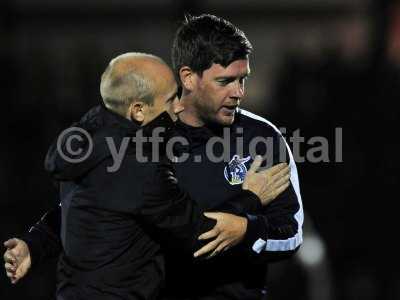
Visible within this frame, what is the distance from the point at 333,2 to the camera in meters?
11.0

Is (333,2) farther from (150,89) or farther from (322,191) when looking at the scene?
(150,89)

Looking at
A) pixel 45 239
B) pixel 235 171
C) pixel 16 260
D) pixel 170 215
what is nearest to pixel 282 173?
pixel 235 171

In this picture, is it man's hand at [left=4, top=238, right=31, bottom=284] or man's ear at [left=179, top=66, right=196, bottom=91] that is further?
man's ear at [left=179, top=66, right=196, bottom=91]

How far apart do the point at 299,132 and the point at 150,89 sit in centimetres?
461

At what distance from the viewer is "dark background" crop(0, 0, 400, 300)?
7738 mm

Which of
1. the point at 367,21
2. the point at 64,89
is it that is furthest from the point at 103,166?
the point at 367,21

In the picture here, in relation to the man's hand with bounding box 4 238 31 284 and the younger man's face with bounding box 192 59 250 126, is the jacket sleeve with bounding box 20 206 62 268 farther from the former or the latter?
the younger man's face with bounding box 192 59 250 126

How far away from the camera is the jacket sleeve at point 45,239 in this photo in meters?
3.88

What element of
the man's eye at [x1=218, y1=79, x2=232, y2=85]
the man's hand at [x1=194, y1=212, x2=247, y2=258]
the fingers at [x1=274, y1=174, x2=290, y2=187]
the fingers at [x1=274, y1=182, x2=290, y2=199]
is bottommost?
the man's hand at [x1=194, y1=212, x2=247, y2=258]

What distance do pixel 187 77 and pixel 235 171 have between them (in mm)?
465

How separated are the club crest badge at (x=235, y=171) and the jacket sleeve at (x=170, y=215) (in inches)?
19.4

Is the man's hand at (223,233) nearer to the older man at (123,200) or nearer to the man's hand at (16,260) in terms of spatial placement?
the older man at (123,200)

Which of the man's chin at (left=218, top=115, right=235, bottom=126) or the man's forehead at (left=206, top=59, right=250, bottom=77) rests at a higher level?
the man's forehead at (left=206, top=59, right=250, bottom=77)

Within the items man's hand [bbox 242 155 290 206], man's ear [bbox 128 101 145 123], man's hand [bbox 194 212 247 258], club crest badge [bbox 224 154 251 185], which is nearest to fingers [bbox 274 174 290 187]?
man's hand [bbox 242 155 290 206]
